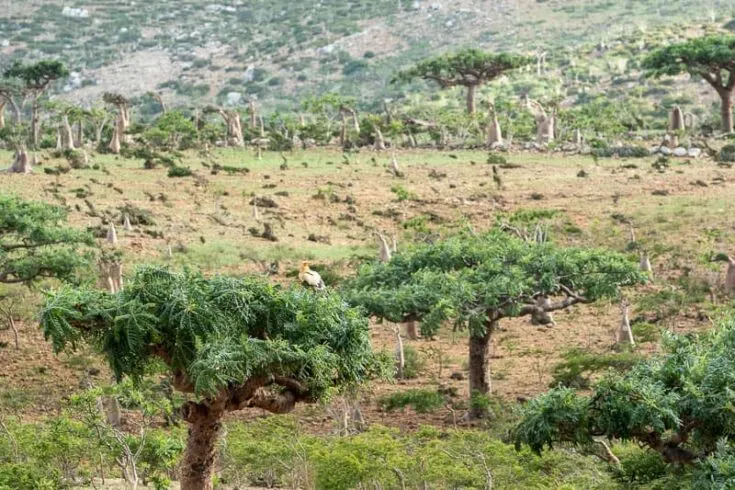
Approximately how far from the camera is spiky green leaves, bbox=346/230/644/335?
20969 millimetres

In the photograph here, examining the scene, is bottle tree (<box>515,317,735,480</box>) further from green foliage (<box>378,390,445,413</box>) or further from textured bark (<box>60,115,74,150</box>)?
textured bark (<box>60,115,74,150</box>)

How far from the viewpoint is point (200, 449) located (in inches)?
572

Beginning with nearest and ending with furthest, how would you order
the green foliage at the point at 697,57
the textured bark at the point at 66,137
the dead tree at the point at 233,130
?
the textured bark at the point at 66,137 < the green foliage at the point at 697,57 < the dead tree at the point at 233,130

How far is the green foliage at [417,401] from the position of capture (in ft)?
71.4

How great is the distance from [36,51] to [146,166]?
69090 mm

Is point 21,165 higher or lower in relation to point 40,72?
higher

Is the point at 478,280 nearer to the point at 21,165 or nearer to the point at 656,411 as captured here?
the point at 656,411

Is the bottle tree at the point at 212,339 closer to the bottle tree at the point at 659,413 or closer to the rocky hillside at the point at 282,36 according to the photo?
the bottle tree at the point at 659,413

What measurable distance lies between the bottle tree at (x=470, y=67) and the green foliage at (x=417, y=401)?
42.5 m

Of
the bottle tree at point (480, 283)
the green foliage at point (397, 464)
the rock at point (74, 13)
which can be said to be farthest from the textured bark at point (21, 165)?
the rock at point (74, 13)

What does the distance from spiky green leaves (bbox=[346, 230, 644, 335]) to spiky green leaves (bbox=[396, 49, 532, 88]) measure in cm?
4103

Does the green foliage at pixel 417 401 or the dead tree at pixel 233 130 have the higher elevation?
the green foliage at pixel 417 401

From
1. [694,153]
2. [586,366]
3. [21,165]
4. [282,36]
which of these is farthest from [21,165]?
[282,36]

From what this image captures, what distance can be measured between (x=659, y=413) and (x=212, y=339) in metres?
4.82
